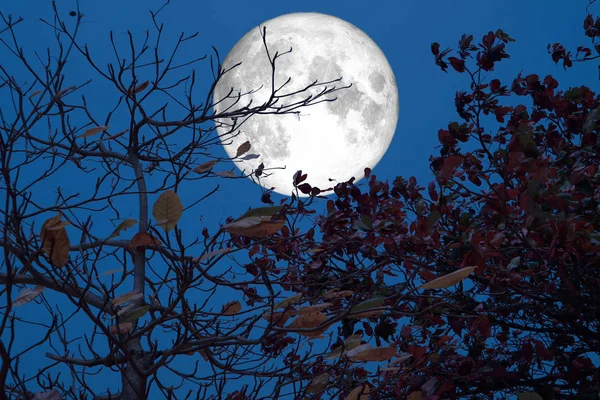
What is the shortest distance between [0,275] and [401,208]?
1.54m

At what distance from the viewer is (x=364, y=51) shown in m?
3.22

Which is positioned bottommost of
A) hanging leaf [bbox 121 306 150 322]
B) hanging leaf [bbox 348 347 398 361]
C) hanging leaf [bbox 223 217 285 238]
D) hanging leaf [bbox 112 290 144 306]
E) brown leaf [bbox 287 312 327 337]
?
hanging leaf [bbox 348 347 398 361]

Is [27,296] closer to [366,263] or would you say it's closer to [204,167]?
[204,167]

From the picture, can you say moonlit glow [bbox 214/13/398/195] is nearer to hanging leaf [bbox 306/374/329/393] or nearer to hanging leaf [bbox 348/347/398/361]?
hanging leaf [bbox 306/374/329/393]

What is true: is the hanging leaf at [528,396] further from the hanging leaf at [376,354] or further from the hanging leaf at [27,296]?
the hanging leaf at [27,296]

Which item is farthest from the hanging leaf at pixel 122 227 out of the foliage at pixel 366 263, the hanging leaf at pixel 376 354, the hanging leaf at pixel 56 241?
the hanging leaf at pixel 376 354

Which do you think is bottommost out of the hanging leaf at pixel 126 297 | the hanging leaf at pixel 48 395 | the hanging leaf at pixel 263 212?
the hanging leaf at pixel 48 395

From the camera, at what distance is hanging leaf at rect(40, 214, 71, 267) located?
1.03 meters

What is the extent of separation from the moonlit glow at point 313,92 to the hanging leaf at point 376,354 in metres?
1.95

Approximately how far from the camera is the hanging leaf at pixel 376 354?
1119 millimetres

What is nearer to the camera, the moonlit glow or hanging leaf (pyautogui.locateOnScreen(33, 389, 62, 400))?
hanging leaf (pyautogui.locateOnScreen(33, 389, 62, 400))

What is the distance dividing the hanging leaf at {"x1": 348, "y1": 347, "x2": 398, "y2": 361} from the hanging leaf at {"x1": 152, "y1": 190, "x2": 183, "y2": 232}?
1.40ft

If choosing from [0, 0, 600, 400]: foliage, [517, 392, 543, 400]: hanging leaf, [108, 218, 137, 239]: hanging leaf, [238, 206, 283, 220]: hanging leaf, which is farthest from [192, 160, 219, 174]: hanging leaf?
[517, 392, 543, 400]: hanging leaf

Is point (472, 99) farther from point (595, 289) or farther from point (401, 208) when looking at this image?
point (595, 289)
